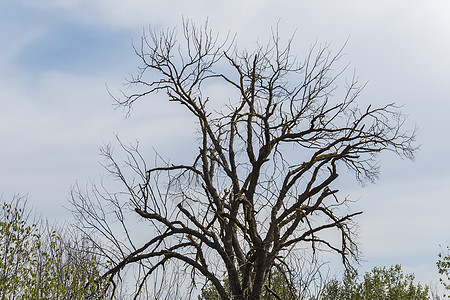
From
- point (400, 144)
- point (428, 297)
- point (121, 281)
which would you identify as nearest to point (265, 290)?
point (121, 281)

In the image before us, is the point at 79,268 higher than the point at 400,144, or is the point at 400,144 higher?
the point at 400,144

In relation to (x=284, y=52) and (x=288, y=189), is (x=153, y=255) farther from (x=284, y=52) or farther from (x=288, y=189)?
(x=284, y=52)

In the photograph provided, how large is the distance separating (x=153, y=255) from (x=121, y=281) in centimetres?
111

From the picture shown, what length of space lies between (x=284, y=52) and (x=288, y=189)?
3378 millimetres

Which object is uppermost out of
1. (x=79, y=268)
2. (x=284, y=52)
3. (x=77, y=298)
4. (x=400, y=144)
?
(x=284, y=52)

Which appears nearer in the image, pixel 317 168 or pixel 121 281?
pixel 121 281

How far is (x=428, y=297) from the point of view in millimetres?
21203

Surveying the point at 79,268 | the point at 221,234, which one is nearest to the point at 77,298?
the point at 79,268

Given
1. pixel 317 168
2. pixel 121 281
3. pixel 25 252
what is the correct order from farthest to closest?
pixel 317 168
pixel 121 281
pixel 25 252

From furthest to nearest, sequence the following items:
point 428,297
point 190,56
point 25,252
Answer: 1. point 428,297
2. point 190,56
3. point 25,252

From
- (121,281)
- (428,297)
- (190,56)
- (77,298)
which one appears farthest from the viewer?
(428,297)

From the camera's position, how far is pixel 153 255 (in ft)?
46.4

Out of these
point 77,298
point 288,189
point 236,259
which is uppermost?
point 288,189

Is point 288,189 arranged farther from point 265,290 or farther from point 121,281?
point 121,281
